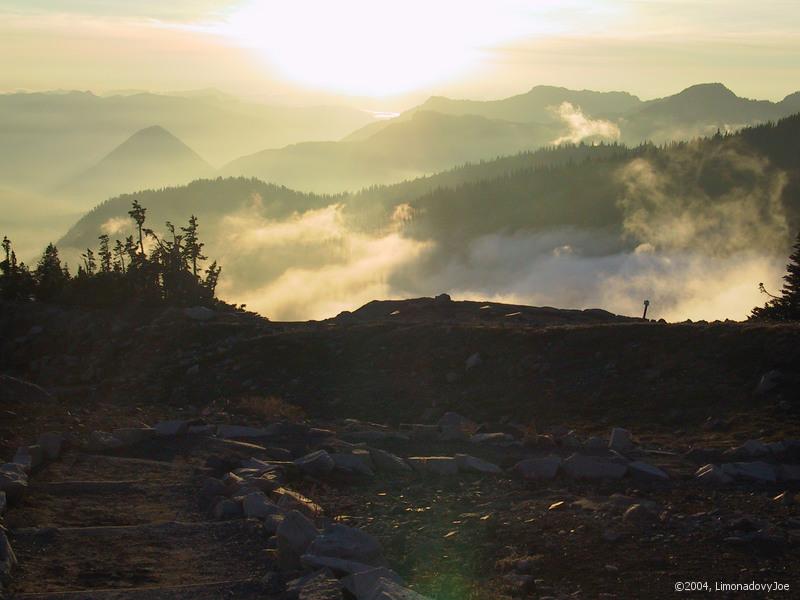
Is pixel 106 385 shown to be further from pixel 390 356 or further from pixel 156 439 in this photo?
pixel 156 439

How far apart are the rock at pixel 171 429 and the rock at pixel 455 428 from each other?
16.0ft

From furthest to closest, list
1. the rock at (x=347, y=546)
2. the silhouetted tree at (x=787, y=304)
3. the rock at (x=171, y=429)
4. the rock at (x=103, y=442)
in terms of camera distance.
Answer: the silhouetted tree at (x=787, y=304) → the rock at (x=171, y=429) → the rock at (x=103, y=442) → the rock at (x=347, y=546)

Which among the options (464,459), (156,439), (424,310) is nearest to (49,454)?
(156,439)

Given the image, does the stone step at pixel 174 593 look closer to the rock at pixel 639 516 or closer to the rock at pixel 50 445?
the rock at pixel 639 516

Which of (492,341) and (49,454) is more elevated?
(492,341)

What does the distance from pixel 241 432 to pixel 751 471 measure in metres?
8.95

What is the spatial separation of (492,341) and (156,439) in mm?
12417

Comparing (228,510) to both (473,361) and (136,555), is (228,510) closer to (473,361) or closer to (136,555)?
(136,555)

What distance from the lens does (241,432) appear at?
1659 centimetres

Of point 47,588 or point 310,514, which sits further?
point 310,514

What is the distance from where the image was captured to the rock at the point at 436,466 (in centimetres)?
1363

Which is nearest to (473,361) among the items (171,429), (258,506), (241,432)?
(241,432)

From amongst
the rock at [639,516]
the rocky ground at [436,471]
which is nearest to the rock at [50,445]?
the rocky ground at [436,471]

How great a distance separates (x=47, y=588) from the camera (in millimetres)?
8695
